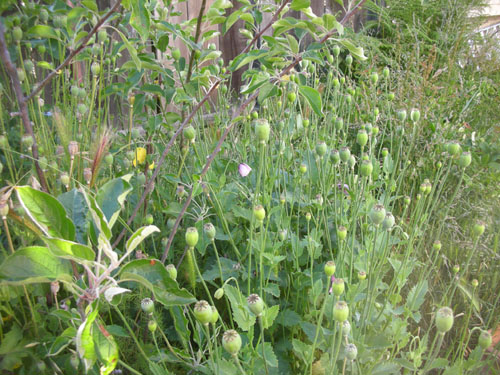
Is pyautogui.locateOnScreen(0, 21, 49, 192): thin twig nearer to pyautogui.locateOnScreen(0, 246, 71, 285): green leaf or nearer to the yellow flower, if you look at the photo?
pyautogui.locateOnScreen(0, 246, 71, 285): green leaf

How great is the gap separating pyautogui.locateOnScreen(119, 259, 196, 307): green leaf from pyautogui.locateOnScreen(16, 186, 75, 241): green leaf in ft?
0.32

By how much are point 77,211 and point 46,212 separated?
0.45 feet

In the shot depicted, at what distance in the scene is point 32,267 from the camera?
56cm

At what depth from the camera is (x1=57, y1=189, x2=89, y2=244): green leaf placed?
69 centimetres

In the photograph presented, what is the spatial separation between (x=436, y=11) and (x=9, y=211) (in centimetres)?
435

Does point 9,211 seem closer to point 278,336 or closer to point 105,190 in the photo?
point 105,190

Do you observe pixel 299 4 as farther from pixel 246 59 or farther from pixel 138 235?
pixel 138 235

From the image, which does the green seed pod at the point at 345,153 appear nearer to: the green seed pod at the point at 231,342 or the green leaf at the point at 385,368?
the green leaf at the point at 385,368

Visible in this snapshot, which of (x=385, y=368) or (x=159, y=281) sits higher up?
(x=159, y=281)

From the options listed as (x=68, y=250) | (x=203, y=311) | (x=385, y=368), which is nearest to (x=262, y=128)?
(x=203, y=311)

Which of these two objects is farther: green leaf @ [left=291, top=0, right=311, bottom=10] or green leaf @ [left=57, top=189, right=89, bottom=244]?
green leaf @ [left=291, top=0, right=311, bottom=10]

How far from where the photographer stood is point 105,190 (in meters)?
0.68

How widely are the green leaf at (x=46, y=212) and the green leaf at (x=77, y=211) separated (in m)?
0.11

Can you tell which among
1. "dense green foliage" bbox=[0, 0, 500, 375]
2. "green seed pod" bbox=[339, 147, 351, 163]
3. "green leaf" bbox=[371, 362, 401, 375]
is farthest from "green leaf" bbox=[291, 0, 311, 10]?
"green leaf" bbox=[371, 362, 401, 375]
